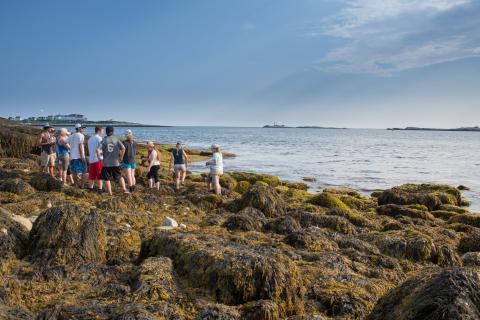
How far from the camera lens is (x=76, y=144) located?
13484mm

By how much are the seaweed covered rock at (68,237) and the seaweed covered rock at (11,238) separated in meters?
0.13

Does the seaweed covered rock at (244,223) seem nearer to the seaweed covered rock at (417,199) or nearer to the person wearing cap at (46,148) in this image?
the person wearing cap at (46,148)

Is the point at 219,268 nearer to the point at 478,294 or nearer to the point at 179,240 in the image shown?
the point at 179,240

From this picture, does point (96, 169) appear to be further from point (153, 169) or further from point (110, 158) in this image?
point (153, 169)

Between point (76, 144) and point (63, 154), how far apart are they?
2.88ft

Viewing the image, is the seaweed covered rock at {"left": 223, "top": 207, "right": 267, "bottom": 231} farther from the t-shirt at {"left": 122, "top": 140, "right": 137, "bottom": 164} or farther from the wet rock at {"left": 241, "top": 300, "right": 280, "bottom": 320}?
the t-shirt at {"left": 122, "top": 140, "right": 137, "bottom": 164}

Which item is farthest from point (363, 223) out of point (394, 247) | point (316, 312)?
point (316, 312)

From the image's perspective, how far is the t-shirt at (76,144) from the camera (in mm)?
13453

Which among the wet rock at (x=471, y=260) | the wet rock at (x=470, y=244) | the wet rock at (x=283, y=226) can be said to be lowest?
the wet rock at (x=470, y=244)

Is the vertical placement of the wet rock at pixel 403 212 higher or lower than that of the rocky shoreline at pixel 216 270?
lower

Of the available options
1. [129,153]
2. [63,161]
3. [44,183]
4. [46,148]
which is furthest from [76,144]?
[44,183]

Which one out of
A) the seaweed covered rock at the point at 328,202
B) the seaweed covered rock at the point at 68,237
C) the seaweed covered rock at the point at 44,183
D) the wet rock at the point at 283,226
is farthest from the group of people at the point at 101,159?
the seaweed covered rock at the point at 68,237

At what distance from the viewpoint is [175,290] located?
4414mm

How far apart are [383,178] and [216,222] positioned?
24452 millimetres
